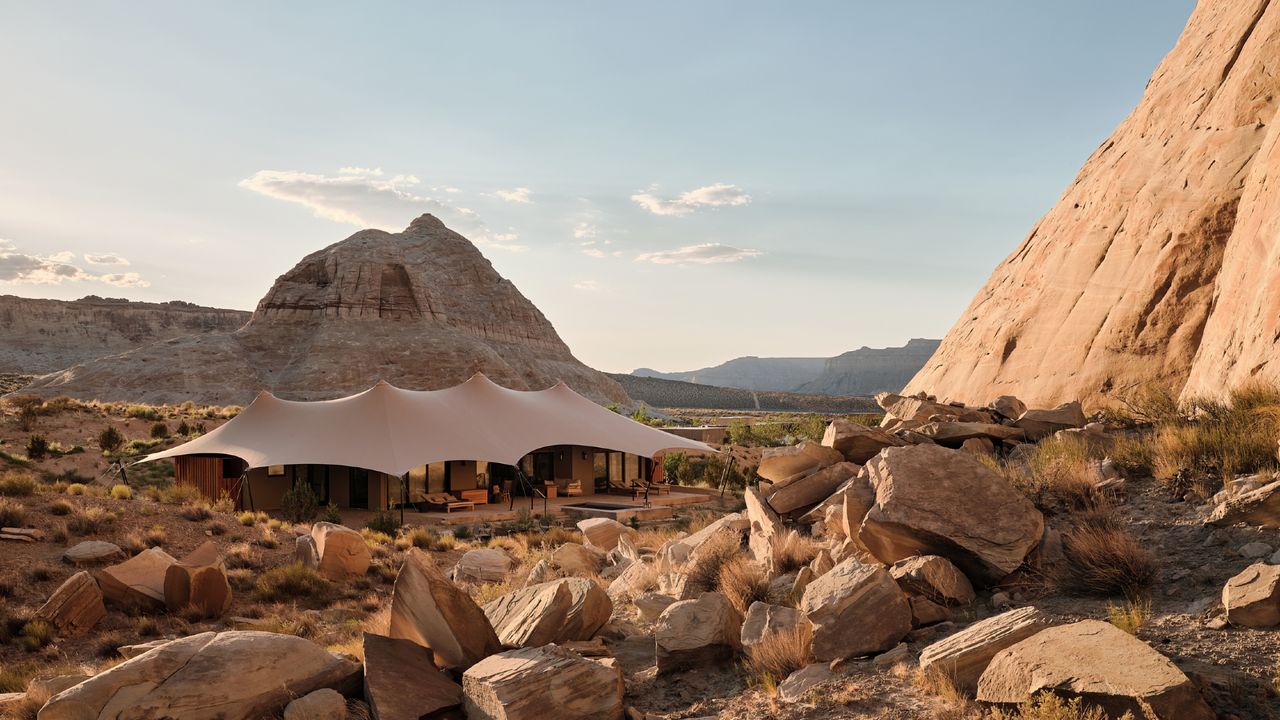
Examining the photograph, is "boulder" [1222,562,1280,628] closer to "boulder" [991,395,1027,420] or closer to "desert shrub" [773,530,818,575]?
"desert shrub" [773,530,818,575]

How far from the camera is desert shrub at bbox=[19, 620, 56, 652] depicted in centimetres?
1024

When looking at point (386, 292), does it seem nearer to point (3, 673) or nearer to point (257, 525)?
point (257, 525)

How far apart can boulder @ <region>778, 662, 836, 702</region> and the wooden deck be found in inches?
687

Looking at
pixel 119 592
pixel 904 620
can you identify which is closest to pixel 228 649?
pixel 904 620

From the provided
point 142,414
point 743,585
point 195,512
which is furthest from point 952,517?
point 142,414

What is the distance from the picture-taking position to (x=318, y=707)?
223 inches

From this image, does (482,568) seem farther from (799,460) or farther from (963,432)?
(963,432)

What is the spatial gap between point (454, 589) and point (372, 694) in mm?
1097

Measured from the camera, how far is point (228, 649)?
611 centimetres

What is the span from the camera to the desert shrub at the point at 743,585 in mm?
6785

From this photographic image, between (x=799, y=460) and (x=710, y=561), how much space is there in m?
1.95

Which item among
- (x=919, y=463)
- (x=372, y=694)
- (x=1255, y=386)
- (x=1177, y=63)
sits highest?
(x=1177, y=63)

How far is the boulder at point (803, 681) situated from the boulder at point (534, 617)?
200 centimetres

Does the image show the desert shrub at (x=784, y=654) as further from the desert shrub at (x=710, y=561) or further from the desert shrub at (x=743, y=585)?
the desert shrub at (x=710, y=561)
